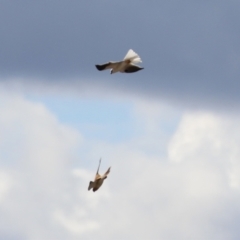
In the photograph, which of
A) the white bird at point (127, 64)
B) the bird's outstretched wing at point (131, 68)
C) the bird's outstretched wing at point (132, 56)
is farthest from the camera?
the bird's outstretched wing at point (132, 56)

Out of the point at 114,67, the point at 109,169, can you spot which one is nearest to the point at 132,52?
the point at 114,67

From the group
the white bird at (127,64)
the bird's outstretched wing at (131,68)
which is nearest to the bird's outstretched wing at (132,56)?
the white bird at (127,64)

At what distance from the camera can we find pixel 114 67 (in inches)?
959

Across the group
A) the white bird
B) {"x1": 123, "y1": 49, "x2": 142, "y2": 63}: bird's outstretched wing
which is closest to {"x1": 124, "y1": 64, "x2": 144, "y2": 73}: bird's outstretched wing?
the white bird

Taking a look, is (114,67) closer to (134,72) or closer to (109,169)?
(134,72)

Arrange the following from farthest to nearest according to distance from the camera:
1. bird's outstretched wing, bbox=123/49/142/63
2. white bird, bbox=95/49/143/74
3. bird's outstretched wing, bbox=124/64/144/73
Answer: bird's outstretched wing, bbox=123/49/142/63 → white bird, bbox=95/49/143/74 → bird's outstretched wing, bbox=124/64/144/73

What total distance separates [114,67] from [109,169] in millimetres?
3196

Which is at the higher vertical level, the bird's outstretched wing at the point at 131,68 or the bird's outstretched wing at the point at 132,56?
the bird's outstretched wing at the point at 132,56

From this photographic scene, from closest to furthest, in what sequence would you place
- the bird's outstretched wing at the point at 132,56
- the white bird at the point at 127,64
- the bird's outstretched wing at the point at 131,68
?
the bird's outstretched wing at the point at 131,68 < the white bird at the point at 127,64 < the bird's outstretched wing at the point at 132,56

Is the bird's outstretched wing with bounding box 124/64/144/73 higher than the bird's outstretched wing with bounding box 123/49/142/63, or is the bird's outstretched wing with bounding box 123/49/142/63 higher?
the bird's outstretched wing with bounding box 123/49/142/63

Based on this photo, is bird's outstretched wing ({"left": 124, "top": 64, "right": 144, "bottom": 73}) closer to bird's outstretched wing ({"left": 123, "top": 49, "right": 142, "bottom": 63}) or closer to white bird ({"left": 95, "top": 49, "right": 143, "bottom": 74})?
white bird ({"left": 95, "top": 49, "right": 143, "bottom": 74})

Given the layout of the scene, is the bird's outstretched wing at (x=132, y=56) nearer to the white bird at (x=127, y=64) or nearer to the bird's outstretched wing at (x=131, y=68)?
the white bird at (x=127, y=64)

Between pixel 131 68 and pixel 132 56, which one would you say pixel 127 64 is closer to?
pixel 131 68

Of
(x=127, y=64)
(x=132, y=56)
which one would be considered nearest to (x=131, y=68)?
(x=127, y=64)
